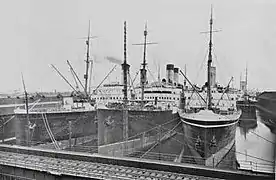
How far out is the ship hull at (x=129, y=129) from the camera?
5949mm

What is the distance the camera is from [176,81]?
952cm

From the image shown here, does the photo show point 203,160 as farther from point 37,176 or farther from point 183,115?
point 37,176

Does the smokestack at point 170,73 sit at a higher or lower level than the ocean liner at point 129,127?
higher

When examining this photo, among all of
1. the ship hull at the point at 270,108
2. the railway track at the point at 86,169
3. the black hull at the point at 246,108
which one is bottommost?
the railway track at the point at 86,169

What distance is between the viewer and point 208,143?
15.5ft

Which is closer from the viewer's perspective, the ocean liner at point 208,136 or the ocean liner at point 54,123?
the ocean liner at point 208,136

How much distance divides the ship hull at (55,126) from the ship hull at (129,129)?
3.07 ft

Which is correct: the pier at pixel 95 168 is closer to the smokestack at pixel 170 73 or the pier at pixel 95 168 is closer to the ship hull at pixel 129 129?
the ship hull at pixel 129 129

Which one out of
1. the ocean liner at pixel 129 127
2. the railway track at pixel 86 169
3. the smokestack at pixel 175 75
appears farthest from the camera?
the smokestack at pixel 175 75

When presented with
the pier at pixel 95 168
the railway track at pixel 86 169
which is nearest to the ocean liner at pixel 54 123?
the pier at pixel 95 168

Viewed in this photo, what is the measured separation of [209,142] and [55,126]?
4258mm

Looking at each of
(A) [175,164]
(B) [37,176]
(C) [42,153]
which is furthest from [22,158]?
(A) [175,164]

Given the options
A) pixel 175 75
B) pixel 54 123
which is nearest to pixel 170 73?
pixel 175 75

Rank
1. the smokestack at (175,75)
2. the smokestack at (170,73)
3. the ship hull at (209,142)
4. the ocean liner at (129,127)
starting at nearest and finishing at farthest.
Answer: the ship hull at (209,142) < the ocean liner at (129,127) < the smokestack at (170,73) < the smokestack at (175,75)
